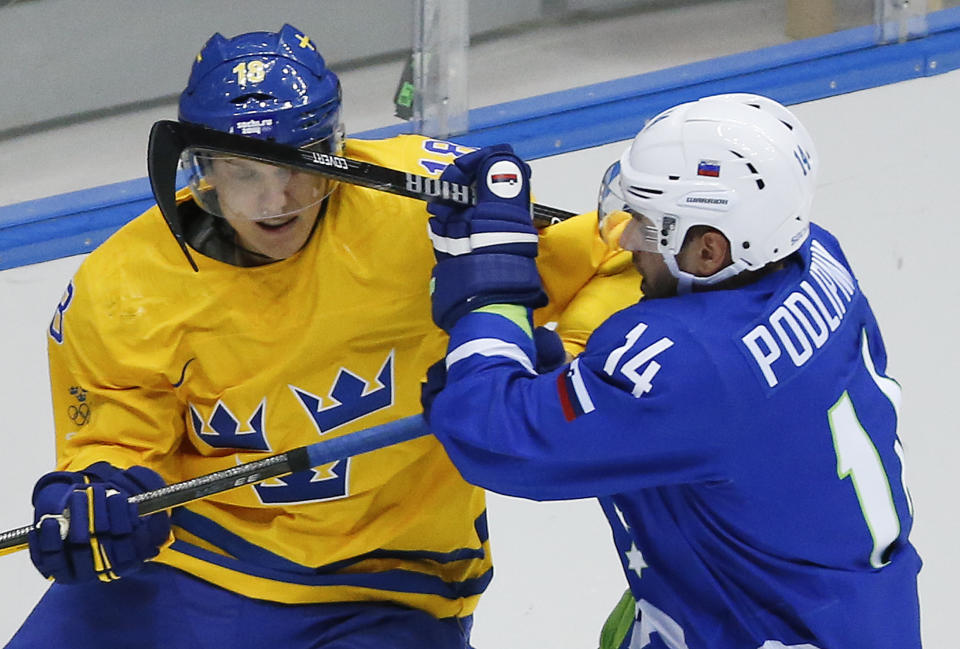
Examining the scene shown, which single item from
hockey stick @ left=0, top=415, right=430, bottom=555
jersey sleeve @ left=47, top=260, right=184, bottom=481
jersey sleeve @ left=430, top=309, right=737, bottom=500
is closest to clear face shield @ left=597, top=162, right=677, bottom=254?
jersey sleeve @ left=430, top=309, right=737, bottom=500

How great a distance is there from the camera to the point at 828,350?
1.99 m

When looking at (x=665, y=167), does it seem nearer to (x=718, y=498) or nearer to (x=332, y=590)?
(x=718, y=498)

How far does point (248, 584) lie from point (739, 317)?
0.93 m

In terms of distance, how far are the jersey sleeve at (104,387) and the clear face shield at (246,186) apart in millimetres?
206

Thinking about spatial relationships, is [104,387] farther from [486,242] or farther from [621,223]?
[621,223]

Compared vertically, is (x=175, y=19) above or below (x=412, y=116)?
above

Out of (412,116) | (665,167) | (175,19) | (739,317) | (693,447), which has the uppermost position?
(665,167)

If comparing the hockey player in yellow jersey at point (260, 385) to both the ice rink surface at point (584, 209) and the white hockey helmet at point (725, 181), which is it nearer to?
the white hockey helmet at point (725, 181)

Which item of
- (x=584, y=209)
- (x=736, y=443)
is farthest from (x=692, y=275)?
(x=584, y=209)

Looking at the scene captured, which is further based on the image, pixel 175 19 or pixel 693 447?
pixel 175 19

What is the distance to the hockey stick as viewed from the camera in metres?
2.25

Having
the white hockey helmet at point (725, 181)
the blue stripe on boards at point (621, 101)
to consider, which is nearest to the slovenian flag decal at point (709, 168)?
the white hockey helmet at point (725, 181)

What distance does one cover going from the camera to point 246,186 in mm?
2232

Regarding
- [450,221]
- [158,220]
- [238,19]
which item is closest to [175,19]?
[238,19]
